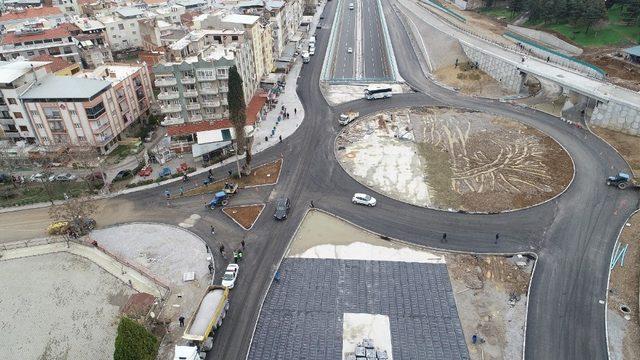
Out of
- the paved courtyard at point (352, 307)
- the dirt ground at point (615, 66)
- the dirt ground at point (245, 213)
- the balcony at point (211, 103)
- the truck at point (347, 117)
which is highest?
the balcony at point (211, 103)

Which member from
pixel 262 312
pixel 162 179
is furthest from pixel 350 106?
pixel 262 312

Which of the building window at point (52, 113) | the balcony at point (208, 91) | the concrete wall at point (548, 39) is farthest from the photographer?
the concrete wall at point (548, 39)

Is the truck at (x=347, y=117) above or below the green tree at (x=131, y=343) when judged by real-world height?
below

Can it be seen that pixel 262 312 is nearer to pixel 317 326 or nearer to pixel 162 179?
pixel 317 326

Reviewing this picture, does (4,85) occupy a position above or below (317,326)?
above

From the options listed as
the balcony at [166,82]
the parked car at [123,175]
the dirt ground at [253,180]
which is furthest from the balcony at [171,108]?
the dirt ground at [253,180]

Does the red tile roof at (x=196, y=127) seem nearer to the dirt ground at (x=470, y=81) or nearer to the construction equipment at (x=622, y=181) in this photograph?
A: the dirt ground at (x=470, y=81)

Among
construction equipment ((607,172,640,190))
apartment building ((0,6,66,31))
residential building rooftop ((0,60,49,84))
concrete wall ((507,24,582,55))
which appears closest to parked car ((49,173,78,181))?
residential building rooftop ((0,60,49,84))
